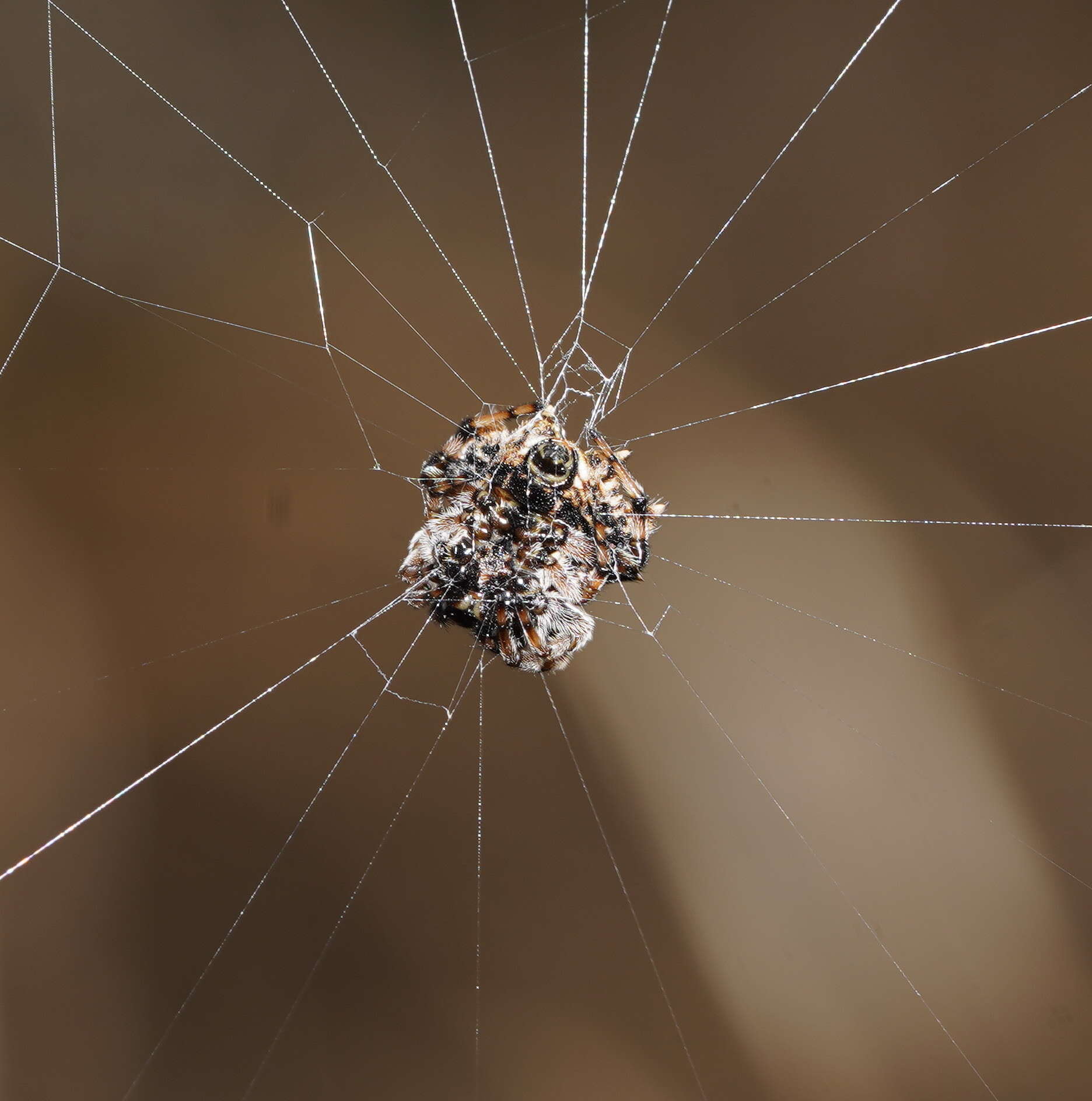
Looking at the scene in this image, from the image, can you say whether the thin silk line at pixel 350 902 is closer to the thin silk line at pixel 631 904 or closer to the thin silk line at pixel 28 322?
the thin silk line at pixel 631 904

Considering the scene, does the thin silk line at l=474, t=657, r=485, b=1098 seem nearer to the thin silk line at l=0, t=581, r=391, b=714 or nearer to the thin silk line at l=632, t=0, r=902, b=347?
the thin silk line at l=0, t=581, r=391, b=714

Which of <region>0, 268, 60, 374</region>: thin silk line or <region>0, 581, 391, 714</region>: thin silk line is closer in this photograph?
<region>0, 268, 60, 374</region>: thin silk line

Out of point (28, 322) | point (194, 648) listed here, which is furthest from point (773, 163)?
point (194, 648)

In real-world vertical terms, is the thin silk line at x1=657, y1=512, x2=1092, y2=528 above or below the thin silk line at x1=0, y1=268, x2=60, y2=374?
below

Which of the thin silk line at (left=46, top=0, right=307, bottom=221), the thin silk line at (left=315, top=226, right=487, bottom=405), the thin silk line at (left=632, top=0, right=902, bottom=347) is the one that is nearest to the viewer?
the thin silk line at (left=46, top=0, right=307, bottom=221)

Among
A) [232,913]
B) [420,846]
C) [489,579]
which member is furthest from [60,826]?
[489,579]

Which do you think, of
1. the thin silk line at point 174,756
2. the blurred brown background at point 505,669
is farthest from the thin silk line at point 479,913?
the thin silk line at point 174,756

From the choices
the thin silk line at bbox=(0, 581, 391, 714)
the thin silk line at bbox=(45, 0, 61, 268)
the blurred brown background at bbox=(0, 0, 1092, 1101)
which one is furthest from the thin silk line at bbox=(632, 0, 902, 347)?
the thin silk line at bbox=(45, 0, 61, 268)
